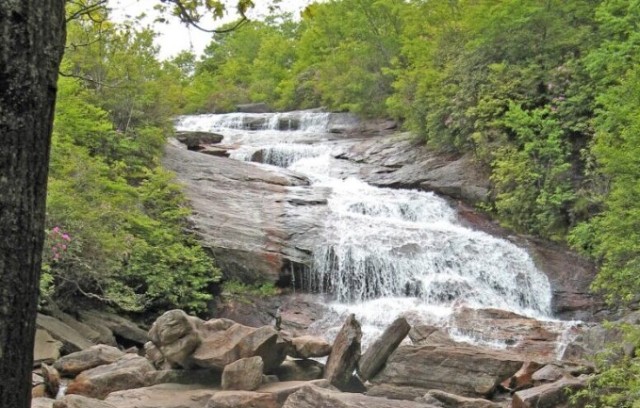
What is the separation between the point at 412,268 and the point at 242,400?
8.78 m

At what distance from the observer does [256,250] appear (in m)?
15.5

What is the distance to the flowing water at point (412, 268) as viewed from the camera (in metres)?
14.2

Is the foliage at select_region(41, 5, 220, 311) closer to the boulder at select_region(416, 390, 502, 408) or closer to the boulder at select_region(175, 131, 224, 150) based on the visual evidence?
the boulder at select_region(175, 131, 224, 150)

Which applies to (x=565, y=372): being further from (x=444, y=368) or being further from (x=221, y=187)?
(x=221, y=187)

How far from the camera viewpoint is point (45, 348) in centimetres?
1016

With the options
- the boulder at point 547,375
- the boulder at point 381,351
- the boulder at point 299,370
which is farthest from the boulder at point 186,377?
the boulder at point 547,375

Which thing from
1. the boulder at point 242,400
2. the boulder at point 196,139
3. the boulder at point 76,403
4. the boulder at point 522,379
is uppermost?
the boulder at point 196,139

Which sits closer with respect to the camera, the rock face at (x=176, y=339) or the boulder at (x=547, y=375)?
the rock face at (x=176, y=339)

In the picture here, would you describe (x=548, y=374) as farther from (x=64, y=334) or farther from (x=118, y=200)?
(x=118, y=200)

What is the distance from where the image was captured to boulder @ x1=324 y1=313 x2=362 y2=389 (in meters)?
8.68

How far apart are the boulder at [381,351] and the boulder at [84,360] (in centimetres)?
390

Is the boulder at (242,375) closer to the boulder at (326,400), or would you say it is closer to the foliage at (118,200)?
the boulder at (326,400)

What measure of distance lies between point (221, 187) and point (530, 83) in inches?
380

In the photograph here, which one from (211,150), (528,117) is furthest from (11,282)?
(211,150)
